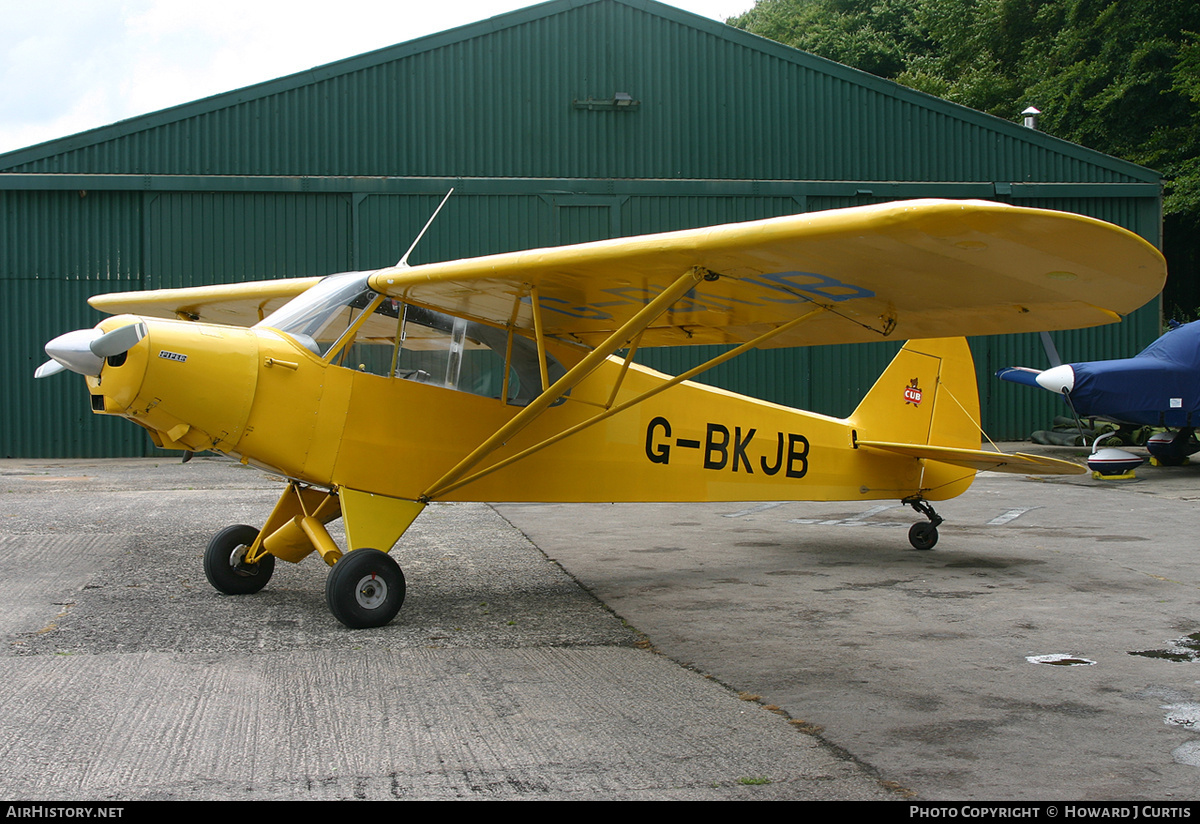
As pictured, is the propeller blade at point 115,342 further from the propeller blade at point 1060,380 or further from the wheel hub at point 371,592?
the propeller blade at point 1060,380

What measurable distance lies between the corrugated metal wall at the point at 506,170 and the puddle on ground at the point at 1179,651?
47.9 feet

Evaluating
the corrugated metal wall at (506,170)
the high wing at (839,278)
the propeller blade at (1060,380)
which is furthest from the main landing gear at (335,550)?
the corrugated metal wall at (506,170)

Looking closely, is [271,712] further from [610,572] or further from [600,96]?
[600,96]

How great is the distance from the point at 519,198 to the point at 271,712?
1656cm

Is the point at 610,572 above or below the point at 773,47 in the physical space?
below

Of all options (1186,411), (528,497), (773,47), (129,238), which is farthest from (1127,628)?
(129,238)

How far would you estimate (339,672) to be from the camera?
15.2 ft

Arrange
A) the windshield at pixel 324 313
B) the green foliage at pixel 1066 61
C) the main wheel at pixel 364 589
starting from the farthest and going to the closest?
the green foliage at pixel 1066 61 < the windshield at pixel 324 313 < the main wheel at pixel 364 589

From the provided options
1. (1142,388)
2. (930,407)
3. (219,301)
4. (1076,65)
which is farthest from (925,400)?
(1076,65)

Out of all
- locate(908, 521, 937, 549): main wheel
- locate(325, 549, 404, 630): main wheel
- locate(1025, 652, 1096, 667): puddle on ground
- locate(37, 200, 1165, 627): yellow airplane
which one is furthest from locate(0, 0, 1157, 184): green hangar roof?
locate(1025, 652, 1096, 667): puddle on ground

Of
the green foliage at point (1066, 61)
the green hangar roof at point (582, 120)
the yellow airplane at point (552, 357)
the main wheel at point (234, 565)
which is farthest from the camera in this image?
the green foliage at point (1066, 61)

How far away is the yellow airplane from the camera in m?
4.42

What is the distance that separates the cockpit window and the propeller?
107 cm

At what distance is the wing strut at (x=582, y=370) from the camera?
5.08 meters
